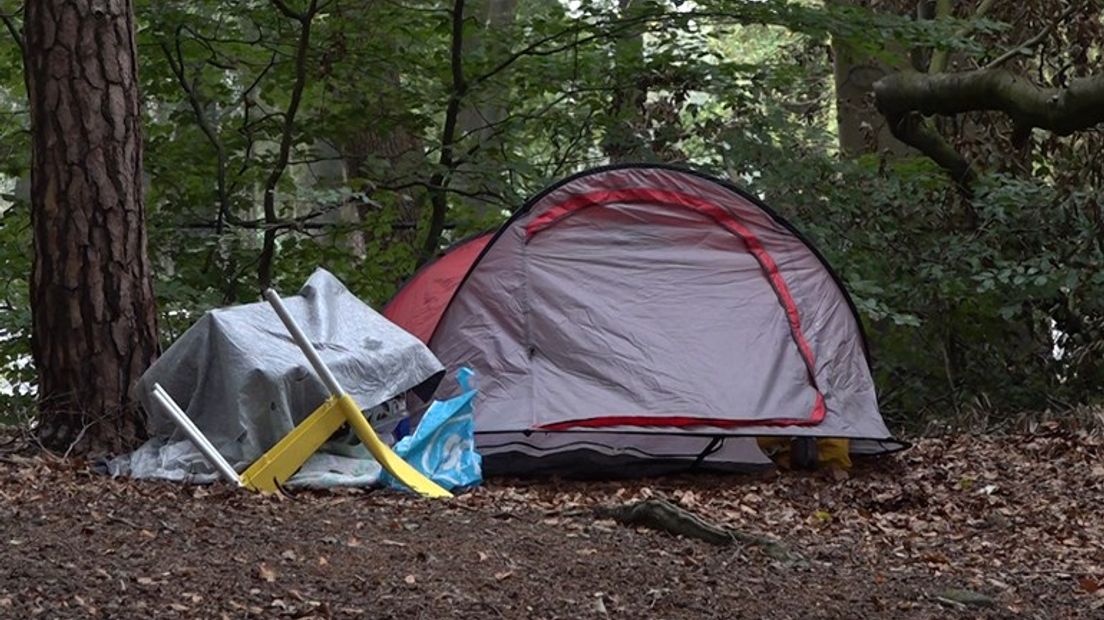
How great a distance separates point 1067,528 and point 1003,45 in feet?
19.1

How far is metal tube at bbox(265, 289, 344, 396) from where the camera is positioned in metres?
6.41

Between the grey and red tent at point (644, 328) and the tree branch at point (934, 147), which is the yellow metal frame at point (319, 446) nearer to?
the grey and red tent at point (644, 328)

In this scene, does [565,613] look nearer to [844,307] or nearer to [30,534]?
[30,534]

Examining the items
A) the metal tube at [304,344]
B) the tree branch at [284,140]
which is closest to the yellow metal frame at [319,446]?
the metal tube at [304,344]

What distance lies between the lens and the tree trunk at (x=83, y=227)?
6637 mm

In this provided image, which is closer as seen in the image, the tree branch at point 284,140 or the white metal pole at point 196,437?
the white metal pole at point 196,437

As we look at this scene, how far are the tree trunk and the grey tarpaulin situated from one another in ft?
0.79

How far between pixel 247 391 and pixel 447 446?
1.00 meters

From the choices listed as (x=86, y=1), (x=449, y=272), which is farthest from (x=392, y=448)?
(x=86, y=1)

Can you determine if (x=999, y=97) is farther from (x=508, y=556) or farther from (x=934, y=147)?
(x=508, y=556)

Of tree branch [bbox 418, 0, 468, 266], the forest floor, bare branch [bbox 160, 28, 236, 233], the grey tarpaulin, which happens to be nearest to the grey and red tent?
the forest floor

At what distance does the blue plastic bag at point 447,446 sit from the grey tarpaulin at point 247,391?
0.20 meters

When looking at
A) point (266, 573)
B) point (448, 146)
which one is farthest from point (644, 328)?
point (266, 573)

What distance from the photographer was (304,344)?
6441 mm
